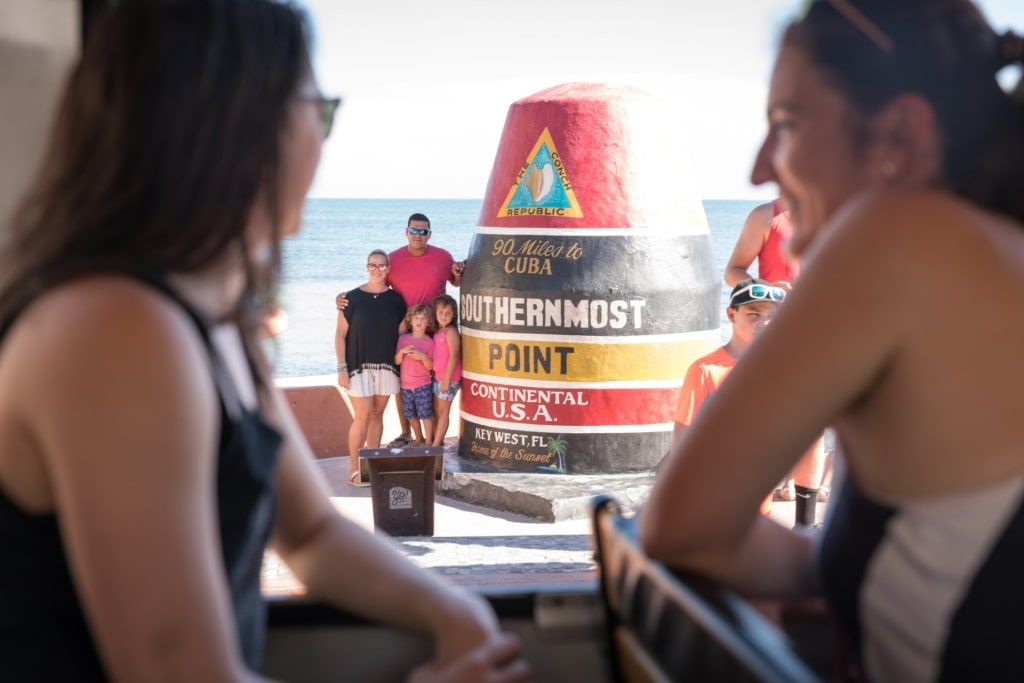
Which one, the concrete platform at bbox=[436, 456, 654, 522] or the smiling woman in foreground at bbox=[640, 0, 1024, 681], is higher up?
the smiling woman in foreground at bbox=[640, 0, 1024, 681]

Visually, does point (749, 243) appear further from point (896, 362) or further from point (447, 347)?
point (896, 362)

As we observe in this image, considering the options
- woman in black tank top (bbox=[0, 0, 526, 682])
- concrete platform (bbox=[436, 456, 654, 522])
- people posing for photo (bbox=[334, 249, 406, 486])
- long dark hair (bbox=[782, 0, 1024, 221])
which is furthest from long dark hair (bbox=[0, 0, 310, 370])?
people posing for photo (bbox=[334, 249, 406, 486])

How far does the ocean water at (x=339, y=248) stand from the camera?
31.5 metres

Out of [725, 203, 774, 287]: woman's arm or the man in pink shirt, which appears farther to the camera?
the man in pink shirt

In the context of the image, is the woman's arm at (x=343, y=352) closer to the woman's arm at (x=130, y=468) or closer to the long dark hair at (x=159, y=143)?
the long dark hair at (x=159, y=143)

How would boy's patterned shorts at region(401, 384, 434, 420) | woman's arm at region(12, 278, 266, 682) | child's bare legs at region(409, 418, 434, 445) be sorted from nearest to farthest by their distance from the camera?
woman's arm at region(12, 278, 266, 682) < boy's patterned shorts at region(401, 384, 434, 420) < child's bare legs at region(409, 418, 434, 445)

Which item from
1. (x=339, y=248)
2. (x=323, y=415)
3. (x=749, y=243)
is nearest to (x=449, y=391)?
(x=323, y=415)

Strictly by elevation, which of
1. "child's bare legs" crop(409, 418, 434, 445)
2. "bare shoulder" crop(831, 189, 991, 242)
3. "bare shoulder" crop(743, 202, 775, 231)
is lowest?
"child's bare legs" crop(409, 418, 434, 445)

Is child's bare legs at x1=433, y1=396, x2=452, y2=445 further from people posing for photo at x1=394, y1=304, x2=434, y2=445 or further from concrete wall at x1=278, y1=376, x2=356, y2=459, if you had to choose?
concrete wall at x1=278, y1=376, x2=356, y2=459

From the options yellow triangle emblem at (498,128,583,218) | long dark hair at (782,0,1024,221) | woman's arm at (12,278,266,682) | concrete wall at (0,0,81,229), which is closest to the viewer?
woman's arm at (12,278,266,682)

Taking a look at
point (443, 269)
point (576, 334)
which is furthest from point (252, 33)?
point (443, 269)

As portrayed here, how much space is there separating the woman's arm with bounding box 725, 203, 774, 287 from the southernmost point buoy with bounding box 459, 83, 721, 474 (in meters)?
1.38

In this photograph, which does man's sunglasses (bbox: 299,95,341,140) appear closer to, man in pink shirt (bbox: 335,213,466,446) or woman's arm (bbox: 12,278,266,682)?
woman's arm (bbox: 12,278,266,682)

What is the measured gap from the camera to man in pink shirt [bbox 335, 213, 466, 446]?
806cm
